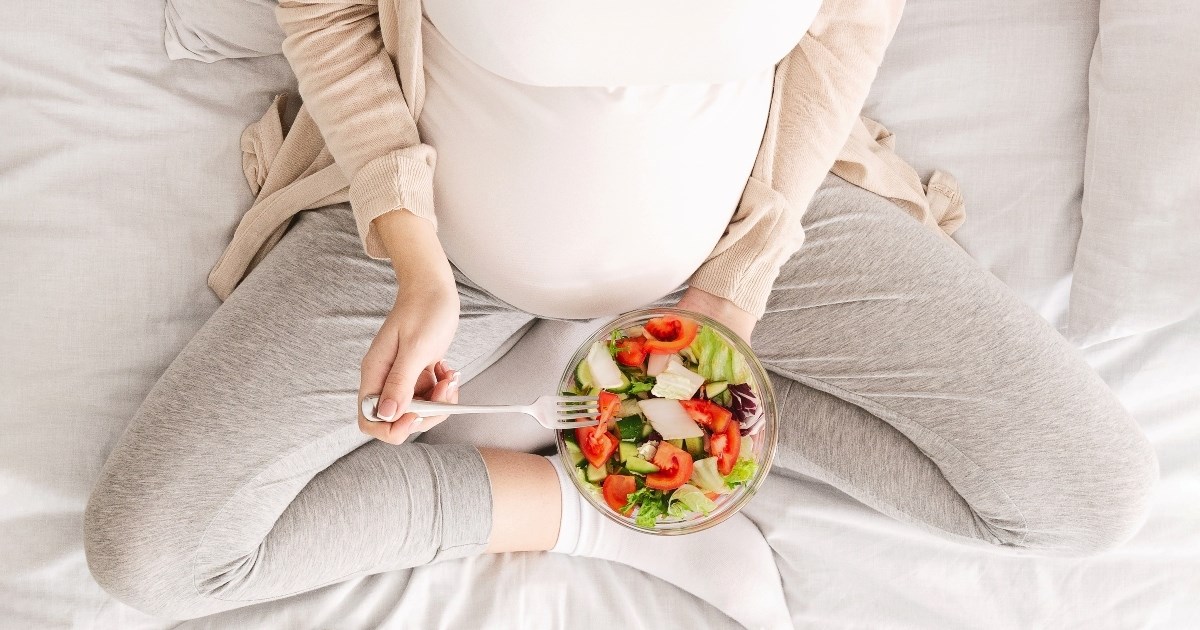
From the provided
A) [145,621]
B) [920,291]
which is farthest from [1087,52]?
[145,621]

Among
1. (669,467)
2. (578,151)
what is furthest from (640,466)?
(578,151)

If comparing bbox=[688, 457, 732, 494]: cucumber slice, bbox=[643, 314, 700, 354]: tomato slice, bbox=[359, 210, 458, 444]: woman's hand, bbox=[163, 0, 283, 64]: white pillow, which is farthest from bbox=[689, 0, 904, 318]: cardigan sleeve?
bbox=[163, 0, 283, 64]: white pillow

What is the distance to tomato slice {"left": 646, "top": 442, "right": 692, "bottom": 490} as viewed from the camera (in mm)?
926

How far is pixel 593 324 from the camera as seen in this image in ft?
4.28

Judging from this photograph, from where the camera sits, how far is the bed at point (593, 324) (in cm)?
114

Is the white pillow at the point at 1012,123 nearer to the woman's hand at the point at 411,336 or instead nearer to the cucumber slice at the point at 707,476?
the cucumber slice at the point at 707,476

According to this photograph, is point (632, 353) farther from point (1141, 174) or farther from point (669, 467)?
point (1141, 174)

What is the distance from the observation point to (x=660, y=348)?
0.96 m

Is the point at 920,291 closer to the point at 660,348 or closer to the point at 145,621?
Result: the point at 660,348

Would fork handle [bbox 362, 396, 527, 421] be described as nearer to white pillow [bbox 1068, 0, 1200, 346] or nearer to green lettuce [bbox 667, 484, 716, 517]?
green lettuce [bbox 667, 484, 716, 517]

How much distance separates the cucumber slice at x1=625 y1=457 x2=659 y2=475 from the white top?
214 millimetres

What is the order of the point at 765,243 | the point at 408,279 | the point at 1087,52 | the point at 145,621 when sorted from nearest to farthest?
the point at 408,279
the point at 765,243
the point at 145,621
the point at 1087,52

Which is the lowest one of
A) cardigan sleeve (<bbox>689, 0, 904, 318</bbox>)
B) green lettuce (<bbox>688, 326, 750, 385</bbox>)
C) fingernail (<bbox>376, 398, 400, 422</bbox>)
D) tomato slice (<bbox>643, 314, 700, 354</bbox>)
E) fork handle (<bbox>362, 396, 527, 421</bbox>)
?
green lettuce (<bbox>688, 326, 750, 385</bbox>)

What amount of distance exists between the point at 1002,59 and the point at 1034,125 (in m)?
Result: 0.11
